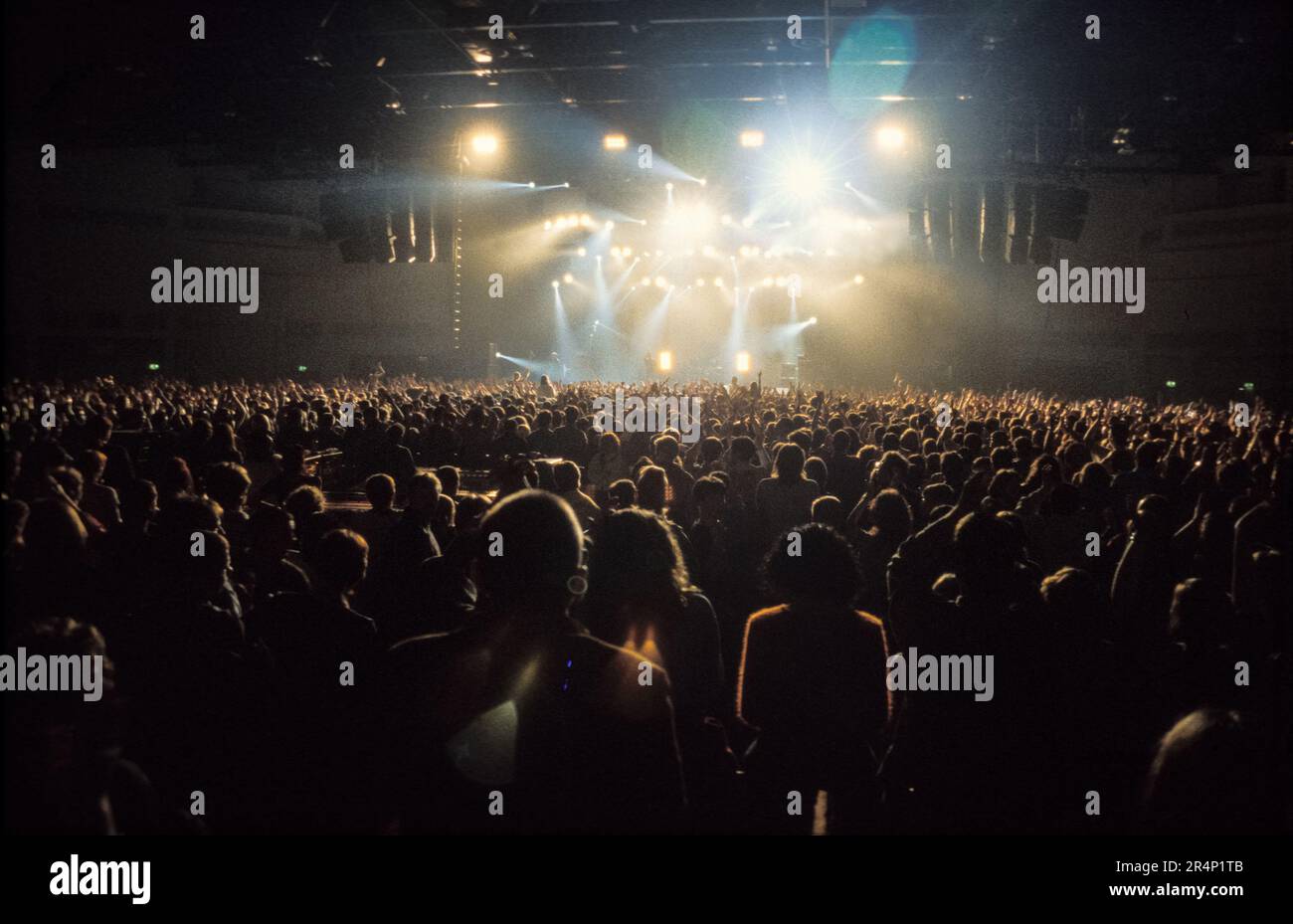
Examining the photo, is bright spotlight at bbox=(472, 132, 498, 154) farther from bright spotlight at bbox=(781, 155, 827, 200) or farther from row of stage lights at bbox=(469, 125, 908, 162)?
bright spotlight at bbox=(781, 155, 827, 200)

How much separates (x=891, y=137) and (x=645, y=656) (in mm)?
13578

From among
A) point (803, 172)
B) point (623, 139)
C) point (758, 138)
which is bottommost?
point (803, 172)

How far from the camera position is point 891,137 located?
49.4ft

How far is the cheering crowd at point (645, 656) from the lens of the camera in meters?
2.36

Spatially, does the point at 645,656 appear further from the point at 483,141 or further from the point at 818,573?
the point at 483,141

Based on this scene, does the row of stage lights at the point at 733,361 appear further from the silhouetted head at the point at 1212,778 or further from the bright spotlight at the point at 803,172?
the silhouetted head at the point at 1212,778

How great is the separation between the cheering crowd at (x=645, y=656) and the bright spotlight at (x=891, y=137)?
8520mm

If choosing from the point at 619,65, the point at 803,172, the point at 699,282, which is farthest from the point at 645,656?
the point at 699,282

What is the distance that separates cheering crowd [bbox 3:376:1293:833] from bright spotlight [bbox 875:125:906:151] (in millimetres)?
8520

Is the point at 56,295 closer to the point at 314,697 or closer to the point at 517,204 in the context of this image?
the point at 517,204

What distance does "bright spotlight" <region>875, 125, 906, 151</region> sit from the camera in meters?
14.9

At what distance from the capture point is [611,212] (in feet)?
113

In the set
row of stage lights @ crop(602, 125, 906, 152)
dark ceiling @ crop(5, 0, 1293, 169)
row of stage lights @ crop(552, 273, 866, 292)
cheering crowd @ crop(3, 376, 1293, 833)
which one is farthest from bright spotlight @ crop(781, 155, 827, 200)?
row of stage lights @ crop(552, 273, 866, 292)

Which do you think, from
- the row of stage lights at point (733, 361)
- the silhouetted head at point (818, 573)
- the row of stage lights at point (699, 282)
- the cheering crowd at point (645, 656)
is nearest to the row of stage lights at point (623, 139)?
the cheering crowd at point (645, 656)
